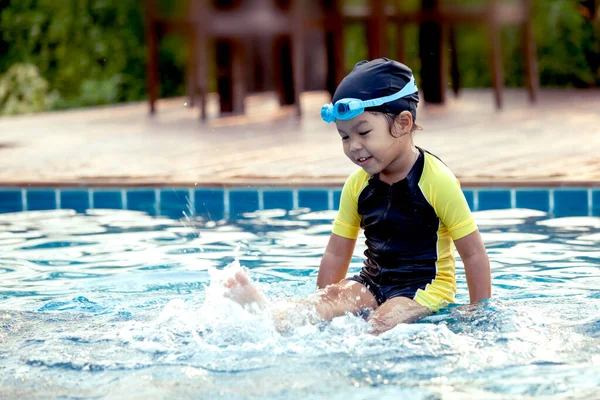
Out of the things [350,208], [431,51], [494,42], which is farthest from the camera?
[431,51]

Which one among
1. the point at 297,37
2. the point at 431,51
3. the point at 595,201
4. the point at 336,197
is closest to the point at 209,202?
the point at 336,197

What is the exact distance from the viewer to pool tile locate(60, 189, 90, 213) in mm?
5137

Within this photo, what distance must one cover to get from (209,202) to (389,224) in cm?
223

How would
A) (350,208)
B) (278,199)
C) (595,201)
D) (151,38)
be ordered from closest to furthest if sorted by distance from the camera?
(350,208), (595,201), (278,199), (151,38)

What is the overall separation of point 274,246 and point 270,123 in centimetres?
361

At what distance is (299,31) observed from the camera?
729 centimetres

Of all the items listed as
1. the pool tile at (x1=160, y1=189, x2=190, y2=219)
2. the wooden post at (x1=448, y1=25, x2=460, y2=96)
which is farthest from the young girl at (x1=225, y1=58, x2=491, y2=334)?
the wooden post at (x1=448, y1=25, x2=460, y2=96)

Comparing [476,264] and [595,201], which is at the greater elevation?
[476,264]

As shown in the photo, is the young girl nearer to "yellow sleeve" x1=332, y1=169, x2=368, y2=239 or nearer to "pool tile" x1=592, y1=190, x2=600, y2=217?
"yellow sleeve" x1=332, y1=169, x2=368, y2=239

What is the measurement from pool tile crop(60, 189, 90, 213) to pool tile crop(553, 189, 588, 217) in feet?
7.37

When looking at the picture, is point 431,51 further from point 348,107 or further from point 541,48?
point 348,107

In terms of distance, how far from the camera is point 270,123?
7.69m

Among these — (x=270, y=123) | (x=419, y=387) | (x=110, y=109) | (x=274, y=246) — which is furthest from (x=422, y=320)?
(x=110, y=109)

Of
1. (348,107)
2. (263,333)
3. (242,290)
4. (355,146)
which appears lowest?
(263,333)
